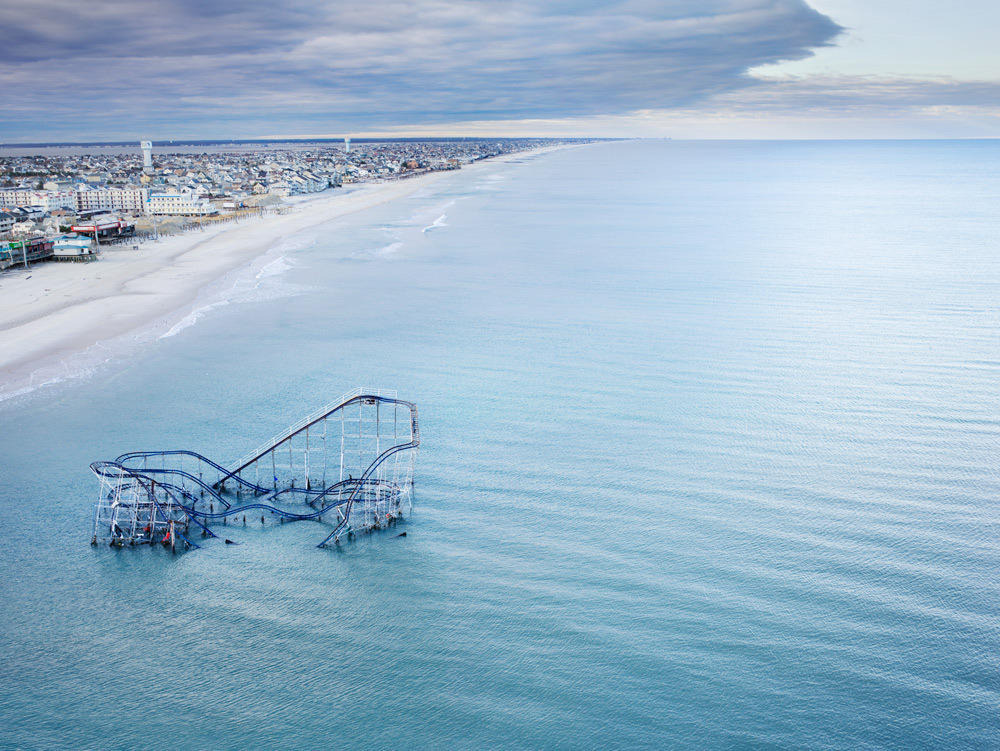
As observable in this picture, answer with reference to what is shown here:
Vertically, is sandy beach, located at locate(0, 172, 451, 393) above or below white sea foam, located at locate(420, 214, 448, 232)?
below

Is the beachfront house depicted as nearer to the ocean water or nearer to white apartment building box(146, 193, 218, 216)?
the ocean water

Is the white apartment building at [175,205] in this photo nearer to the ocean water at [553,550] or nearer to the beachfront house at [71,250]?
the beachfront house at [71,250]

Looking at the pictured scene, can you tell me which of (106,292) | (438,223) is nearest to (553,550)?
(106,292)

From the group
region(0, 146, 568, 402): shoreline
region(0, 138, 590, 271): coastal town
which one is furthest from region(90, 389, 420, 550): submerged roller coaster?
region(0, 138, 590, 271): coastal town

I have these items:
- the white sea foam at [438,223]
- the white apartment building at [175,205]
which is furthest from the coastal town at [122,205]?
the white sea foam at [438,223]

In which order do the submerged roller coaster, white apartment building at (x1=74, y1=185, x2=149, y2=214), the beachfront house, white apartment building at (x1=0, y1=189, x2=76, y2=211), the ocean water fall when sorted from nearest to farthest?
the ocean water
the submerged roller coaster
the beachfront house
white apartment building at (x1=0, y1=189, x2=76, y2=211)
white apartment building at (x1=74, y1=185, x2=149, y2=214)
